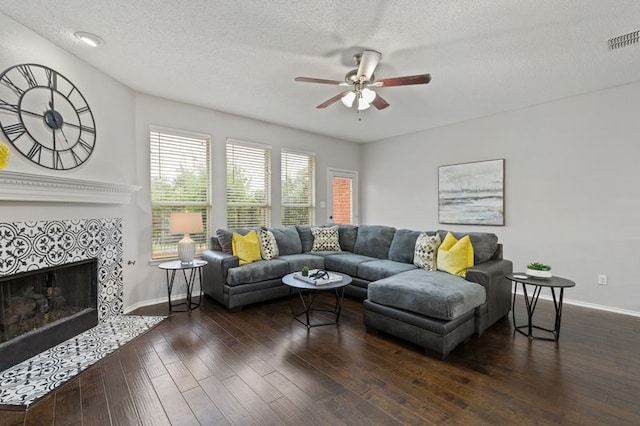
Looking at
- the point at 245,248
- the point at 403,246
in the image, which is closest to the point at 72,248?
the point at 245,248

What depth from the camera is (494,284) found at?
3006 mm

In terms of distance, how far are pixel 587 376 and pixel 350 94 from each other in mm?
3091

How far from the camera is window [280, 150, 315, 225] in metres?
5.47

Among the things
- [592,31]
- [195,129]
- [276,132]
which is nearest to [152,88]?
[195,129]

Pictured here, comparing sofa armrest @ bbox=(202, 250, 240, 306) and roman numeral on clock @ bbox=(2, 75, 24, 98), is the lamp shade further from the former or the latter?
roman numeral on clock @ bbox=(2, 75, 24, 98)

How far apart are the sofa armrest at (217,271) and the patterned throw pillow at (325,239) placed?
1531mm

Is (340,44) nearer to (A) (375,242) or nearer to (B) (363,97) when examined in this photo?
(B) (363,97)

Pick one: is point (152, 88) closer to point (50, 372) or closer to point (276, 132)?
point (276, 132)

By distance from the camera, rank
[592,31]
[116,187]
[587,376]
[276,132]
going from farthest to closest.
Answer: [276,132] → [116,187] → [592,31] → [587,376]

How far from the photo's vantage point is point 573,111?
12.8 ft

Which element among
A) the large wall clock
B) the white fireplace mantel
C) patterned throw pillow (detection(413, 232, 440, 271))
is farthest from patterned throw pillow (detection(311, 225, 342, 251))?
the large wall clock

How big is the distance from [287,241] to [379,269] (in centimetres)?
160

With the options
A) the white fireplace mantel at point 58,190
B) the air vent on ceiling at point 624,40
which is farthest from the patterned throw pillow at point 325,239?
the air vent on ceiling at point 624,40

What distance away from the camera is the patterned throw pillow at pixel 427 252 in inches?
136
